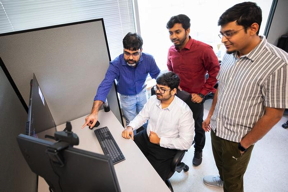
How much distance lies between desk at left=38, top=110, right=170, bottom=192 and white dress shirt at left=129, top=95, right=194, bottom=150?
0.21 meters

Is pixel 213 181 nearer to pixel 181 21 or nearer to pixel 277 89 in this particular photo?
pixel 277 89

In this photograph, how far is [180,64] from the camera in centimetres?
154

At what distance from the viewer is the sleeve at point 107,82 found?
1.39m

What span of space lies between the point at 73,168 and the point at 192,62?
131cm

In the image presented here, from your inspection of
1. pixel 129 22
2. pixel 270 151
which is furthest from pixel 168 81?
pixel 270 151

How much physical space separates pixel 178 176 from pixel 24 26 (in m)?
2.34

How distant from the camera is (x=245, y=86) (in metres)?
0.91

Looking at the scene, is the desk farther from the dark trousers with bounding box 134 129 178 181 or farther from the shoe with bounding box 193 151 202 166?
the shoe with bounding box 193 151 202 166

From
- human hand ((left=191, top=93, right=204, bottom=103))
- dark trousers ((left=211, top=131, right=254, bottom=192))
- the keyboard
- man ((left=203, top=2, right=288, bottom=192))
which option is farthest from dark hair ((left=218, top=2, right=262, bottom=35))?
the keyboard

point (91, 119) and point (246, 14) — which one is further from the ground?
point (246, 14)

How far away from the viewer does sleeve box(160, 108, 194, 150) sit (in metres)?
1.19

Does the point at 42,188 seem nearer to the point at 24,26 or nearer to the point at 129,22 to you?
the point at 24,26

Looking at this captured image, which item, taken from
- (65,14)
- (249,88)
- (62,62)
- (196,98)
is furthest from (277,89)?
(65,14)

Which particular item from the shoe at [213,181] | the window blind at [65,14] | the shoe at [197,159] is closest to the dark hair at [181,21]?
the window blind at [65,14]
